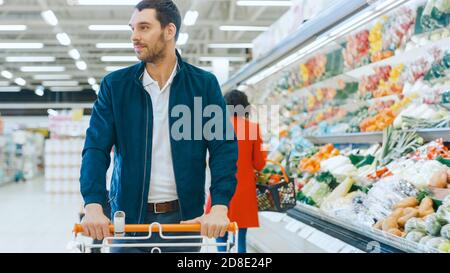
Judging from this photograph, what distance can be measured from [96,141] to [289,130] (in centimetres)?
533

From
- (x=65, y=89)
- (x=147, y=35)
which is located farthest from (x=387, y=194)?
(x=65, y=89)

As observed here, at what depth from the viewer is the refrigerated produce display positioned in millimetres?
3250

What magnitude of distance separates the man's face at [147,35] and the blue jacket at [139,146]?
0.14 metres

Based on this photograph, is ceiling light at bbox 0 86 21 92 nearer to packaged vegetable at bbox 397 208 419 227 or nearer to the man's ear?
packaged vegetable at bbox 397 208 419 227

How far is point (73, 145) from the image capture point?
13922 mm

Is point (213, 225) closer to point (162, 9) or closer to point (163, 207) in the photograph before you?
point (163, 207)

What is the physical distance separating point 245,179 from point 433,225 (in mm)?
1738

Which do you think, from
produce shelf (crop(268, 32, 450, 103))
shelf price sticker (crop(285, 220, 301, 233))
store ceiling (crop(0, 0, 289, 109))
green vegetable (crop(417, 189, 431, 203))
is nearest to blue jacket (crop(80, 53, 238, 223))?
green vegetable (crop(417, 189, 431, 203))

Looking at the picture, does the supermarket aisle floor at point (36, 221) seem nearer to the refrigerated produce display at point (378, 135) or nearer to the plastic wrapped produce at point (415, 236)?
the refrigerated produce display at point (378, 135)

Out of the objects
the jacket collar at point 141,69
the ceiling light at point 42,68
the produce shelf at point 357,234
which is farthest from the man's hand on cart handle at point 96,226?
the ceiling light at point 42,68

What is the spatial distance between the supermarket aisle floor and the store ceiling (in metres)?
3.98

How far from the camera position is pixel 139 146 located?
195 centimetres

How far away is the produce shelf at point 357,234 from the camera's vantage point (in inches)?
118
